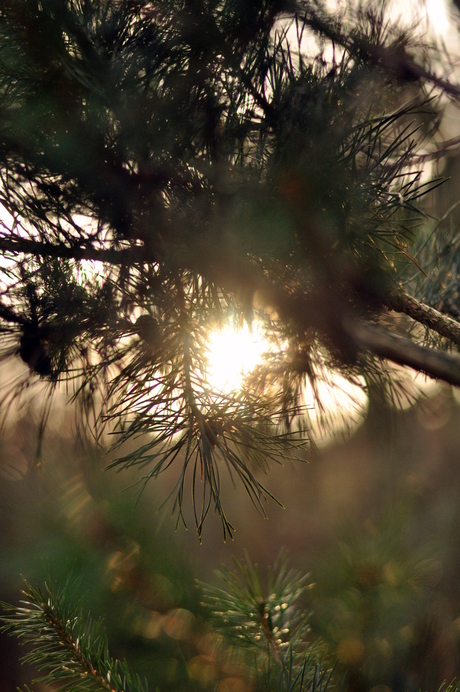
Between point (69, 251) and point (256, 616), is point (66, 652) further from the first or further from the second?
point (69, 251)

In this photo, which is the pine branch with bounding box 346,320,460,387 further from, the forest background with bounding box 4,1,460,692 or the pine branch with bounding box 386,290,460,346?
the forest background with bounding box 4,1,460,692

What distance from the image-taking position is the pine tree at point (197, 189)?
1.19ft

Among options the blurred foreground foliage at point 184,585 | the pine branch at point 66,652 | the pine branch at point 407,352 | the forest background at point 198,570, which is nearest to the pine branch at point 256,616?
the pine branch at point 66,652

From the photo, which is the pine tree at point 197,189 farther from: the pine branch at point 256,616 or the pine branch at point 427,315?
the pine branch at point 256,616

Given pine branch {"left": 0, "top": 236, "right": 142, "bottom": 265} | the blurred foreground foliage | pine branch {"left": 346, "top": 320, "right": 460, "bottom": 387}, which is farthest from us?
the blurred foreground foliage

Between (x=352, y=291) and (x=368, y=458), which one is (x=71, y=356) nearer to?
(x=352, y=291)

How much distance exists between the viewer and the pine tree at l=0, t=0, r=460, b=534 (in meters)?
0.36

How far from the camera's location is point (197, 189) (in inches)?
16.0

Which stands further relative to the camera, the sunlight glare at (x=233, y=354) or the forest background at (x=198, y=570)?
the forest background at (x=198, y=570)

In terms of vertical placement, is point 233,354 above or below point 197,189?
below

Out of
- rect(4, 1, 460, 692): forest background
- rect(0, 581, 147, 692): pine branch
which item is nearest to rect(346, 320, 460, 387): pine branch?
rect(0, 581, 147, 692): pine branch

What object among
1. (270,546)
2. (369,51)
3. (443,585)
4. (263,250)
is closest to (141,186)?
(263,250)

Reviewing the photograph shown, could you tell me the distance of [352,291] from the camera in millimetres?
444

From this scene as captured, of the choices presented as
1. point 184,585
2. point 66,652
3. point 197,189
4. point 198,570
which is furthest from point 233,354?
point 198,570
